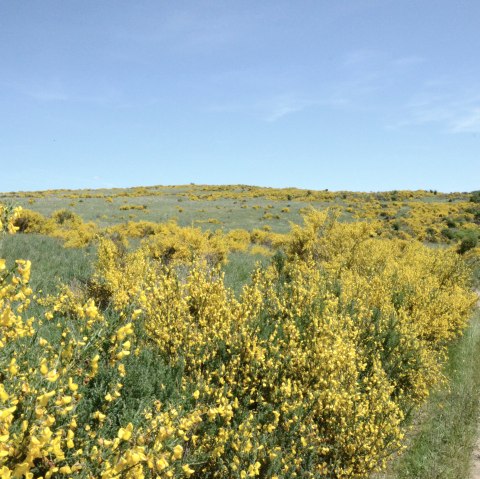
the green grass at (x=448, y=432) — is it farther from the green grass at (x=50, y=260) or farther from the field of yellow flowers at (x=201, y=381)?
the green grass at (x=50, y=260)

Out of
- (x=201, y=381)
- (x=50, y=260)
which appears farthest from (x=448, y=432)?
(x=50, y=260)

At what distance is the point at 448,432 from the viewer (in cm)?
649

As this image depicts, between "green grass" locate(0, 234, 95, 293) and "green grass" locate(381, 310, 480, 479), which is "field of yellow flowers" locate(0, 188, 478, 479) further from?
"green grass" locate(0, 234, 95, 293)

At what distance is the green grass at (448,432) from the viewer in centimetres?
556

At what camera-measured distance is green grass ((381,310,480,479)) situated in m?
5.56

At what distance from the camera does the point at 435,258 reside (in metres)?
14.9

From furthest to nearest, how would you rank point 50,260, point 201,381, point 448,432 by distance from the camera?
point 50,260
point 448,432
point 201,381

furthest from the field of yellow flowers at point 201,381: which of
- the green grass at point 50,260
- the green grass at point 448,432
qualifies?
the green grass at point 50,260

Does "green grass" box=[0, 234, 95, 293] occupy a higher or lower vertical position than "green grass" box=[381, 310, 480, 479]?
higher

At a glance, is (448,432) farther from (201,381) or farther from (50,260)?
(50,260)

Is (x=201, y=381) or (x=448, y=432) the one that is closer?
(x=201, y=381)

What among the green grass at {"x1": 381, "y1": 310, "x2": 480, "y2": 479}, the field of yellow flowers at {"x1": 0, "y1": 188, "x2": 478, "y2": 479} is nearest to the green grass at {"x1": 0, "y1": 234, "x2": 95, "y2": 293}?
the field of yellow flowers at {"x1": 0, "y1": 188, "x2": 478, "y2": 479}

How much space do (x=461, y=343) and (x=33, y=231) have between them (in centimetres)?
2125

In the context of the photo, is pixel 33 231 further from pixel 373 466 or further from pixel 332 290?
pixel 373 466
